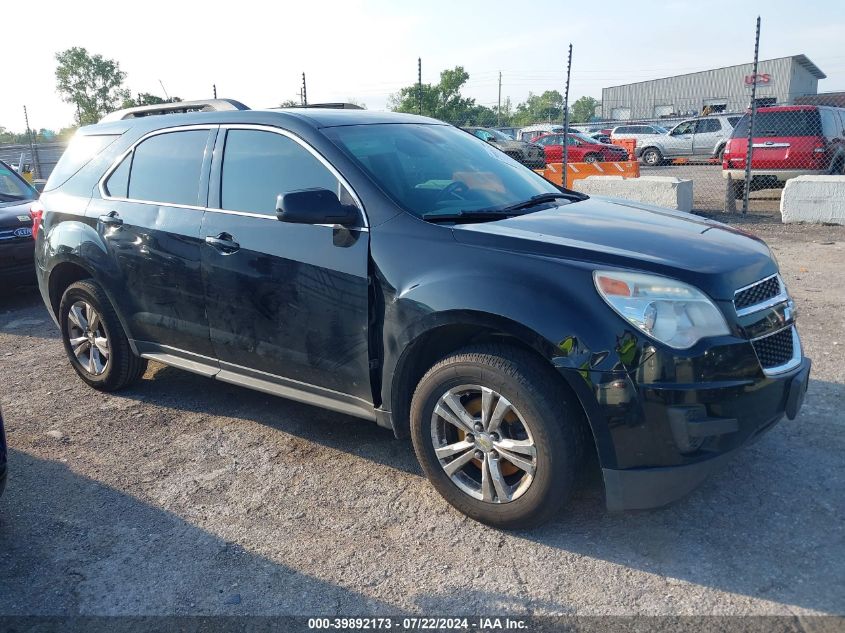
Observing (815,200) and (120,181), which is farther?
(815,200)

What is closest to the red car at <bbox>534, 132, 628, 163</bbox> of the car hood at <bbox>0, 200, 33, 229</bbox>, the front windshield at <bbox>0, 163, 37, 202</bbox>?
the front windshield at <bbox>0, 163, 37, 202</bbox>

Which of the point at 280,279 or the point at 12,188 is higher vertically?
the point at 12,188

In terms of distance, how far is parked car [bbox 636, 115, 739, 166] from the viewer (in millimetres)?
25234

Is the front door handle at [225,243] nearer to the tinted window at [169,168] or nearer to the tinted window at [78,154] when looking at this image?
the tinted window at [169,168]

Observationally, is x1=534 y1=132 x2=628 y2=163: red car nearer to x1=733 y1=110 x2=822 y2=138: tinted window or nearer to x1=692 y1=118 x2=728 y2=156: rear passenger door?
x1=692 y1=118 x2=728 y2=156: rear passenger door

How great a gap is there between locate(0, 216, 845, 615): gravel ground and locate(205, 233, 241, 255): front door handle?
113cm

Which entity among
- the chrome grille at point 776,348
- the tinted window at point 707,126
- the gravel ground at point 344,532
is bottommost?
the gravel ground at point 344,532

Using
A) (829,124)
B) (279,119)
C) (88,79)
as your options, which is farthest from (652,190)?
(88,79)

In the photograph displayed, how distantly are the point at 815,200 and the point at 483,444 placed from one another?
9628 mm

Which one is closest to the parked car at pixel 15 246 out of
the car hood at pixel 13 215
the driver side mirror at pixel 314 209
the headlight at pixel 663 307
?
the car hood at pixel 13 215

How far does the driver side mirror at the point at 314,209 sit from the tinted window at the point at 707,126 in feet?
82.7

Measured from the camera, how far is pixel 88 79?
78.4 metres

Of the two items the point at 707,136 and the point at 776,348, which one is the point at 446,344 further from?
the point at 707,136

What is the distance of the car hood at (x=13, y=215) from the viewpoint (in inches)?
303
